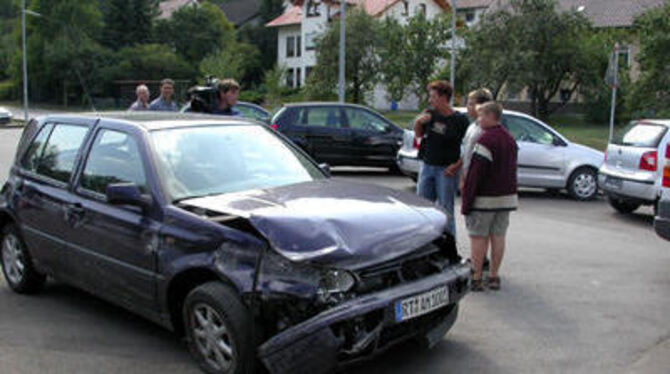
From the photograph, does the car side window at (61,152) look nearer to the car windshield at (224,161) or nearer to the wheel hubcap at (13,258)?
the wheel hubcap at (13,258)

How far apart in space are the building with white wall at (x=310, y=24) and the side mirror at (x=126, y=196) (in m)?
51.8

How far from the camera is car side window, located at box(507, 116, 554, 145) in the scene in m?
12.9

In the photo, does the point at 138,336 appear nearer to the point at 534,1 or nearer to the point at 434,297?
the point at 434,297

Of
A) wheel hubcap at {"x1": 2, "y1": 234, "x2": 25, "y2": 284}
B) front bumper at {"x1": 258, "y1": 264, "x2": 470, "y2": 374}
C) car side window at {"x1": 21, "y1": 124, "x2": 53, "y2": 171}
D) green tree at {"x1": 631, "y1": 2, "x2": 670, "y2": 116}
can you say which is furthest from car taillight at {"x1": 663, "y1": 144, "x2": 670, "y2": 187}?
green tree at {"x1": 631, "y1": 2, "x2": 670, "y2": 116}

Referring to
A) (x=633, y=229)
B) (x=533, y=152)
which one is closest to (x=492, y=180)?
(x=633, y=229)

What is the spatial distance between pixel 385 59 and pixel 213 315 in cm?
3546

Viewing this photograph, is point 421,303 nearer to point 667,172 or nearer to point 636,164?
point 667,172

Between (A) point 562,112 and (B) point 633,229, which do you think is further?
(A) point 562,112

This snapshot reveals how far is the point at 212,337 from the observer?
170 inches

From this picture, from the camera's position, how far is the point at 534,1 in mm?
33938

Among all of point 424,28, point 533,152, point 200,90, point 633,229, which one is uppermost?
point 424,28

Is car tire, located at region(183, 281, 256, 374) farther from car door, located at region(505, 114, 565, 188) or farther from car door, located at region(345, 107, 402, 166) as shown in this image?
car door, located at region(345, 107, 402, 166)

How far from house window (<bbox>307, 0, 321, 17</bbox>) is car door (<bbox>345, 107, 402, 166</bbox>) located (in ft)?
160

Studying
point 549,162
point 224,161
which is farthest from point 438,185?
point 549,162
